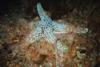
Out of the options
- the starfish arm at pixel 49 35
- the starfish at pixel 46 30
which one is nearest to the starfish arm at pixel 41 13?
the starfish at pixel 46 30

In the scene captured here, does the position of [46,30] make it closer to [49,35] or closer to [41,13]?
[49,35]

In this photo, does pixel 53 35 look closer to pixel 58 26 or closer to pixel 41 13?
pixel 58 26

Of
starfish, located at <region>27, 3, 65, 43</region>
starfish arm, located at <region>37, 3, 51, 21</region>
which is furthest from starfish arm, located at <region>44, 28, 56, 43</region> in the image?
starfish arm, located at <region>37, 3, 51, 21</region>

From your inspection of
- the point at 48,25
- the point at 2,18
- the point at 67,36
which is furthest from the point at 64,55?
the point at 2,18

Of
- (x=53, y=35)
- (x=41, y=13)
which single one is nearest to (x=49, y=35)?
(x=53, y=35)

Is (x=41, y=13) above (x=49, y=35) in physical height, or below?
above

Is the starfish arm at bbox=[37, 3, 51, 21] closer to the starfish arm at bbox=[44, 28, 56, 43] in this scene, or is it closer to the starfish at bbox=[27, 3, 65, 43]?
the starfish at bbox=[27, 3, 65, 43]

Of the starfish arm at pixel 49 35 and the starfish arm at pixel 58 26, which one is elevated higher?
the starfish arm at pixel 58 26

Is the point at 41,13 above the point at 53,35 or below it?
above

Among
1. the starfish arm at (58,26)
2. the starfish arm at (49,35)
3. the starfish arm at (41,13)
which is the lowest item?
the starfish arm at (49,35)

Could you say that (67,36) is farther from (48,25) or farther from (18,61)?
(18,61)

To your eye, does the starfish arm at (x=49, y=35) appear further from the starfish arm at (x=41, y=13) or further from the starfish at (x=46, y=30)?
the starfish arm at (x=41, y=13)
